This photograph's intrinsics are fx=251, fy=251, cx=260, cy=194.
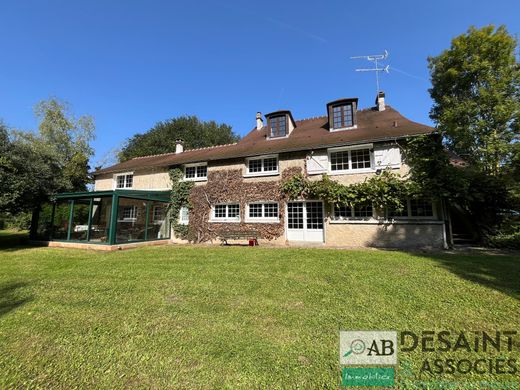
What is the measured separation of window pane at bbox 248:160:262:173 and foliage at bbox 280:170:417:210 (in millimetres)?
2583

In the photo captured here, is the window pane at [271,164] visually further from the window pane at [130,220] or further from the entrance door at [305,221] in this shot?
the window pane at [130,220]

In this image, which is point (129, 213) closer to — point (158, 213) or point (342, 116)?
point (158, 213)

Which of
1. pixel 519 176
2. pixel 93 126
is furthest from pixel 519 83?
pixel 93 126

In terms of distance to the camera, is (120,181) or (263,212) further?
(120,181)

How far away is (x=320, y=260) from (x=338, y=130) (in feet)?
30.7

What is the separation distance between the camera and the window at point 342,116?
1483 cm

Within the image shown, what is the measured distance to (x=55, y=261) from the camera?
9164 mm

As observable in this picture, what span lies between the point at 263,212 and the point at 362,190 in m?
5.50

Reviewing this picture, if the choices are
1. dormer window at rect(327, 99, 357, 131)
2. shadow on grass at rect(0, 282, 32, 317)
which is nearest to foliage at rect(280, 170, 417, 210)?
dormer window at rect(327, 99, 357, 131)

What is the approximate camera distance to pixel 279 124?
55.2ft

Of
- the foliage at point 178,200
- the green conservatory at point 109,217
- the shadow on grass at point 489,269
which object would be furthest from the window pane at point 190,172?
the shadow on grass at point 489,269

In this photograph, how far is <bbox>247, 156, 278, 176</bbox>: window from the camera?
1478 cm

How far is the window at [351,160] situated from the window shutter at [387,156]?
1.25 ft

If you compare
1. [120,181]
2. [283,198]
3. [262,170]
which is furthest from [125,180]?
[283,198]
